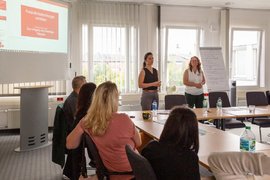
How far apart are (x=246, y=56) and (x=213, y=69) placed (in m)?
1.58

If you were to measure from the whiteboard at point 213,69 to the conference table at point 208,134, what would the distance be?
241 cm

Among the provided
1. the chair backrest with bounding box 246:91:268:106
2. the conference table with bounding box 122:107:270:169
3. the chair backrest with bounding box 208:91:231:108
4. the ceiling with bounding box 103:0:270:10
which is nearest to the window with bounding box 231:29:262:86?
the ceiling with bounding box 103:0:270:10

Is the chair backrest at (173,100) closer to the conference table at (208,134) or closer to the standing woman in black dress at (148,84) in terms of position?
the standing woman in black dress at (148,84)

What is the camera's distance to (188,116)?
175 cm

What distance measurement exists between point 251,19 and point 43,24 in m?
5.35

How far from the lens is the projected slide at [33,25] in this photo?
12.5 feet

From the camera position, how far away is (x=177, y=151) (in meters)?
1.65

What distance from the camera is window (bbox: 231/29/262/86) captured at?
25.4 feet

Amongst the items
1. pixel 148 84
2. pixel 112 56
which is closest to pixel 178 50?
pixel 112 56

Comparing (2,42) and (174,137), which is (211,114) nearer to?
(174,137)

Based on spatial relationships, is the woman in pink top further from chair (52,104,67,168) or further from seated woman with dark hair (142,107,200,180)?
chair (52,104,67,168)

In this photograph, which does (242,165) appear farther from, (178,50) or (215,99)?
(178,50)

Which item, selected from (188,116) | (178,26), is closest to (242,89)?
(178,26)

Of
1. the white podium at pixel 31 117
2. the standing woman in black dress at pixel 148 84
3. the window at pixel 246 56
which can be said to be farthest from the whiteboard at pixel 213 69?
the white podium at pixel 31 117
